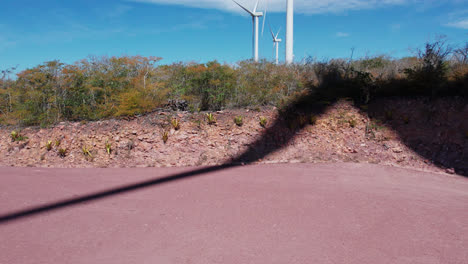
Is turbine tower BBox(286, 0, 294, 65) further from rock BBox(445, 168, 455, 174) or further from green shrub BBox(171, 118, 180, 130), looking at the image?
rock BBox(445, 168, 455, 174)

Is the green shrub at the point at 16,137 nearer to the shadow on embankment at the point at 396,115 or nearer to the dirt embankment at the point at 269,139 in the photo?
the dirt embankment at the point at 269,139

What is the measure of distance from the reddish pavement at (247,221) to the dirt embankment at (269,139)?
4.33 ft

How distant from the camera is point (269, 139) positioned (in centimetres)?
945

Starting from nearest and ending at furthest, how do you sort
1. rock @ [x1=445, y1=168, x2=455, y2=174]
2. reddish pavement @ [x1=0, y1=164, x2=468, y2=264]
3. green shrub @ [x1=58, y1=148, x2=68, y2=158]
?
reddish pavement @ [x1=0, y1=164, x2=468, y2=264] < rock @ [x1=445, y1=168, x2=455, y2=174] < green shrub @ [x1=58, y1=148, x2=68, y2=158]

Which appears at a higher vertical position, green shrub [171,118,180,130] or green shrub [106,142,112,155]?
green shrub [171,118,180,130]

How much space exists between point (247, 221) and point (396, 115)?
7.18m

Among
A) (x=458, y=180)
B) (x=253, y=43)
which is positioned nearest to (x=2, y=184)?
(x=458, y=180)

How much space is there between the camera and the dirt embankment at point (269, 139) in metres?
8.48

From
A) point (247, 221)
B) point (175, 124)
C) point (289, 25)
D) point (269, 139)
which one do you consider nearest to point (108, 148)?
point (175, 124)

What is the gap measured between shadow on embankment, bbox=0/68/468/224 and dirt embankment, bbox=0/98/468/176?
2 cm

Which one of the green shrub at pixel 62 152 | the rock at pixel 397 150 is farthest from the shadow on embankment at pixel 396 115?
the green shrub at pixel 62 152

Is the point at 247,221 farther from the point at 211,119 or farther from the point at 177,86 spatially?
the point at 177,86

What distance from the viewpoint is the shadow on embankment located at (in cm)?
821

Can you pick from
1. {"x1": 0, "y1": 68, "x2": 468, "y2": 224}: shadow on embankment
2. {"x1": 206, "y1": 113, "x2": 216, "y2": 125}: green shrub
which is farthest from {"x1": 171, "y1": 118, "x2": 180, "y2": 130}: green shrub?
{"x1": 0, "y1": 68, "x2": 468, "y2": 224}: shadow on embankment
